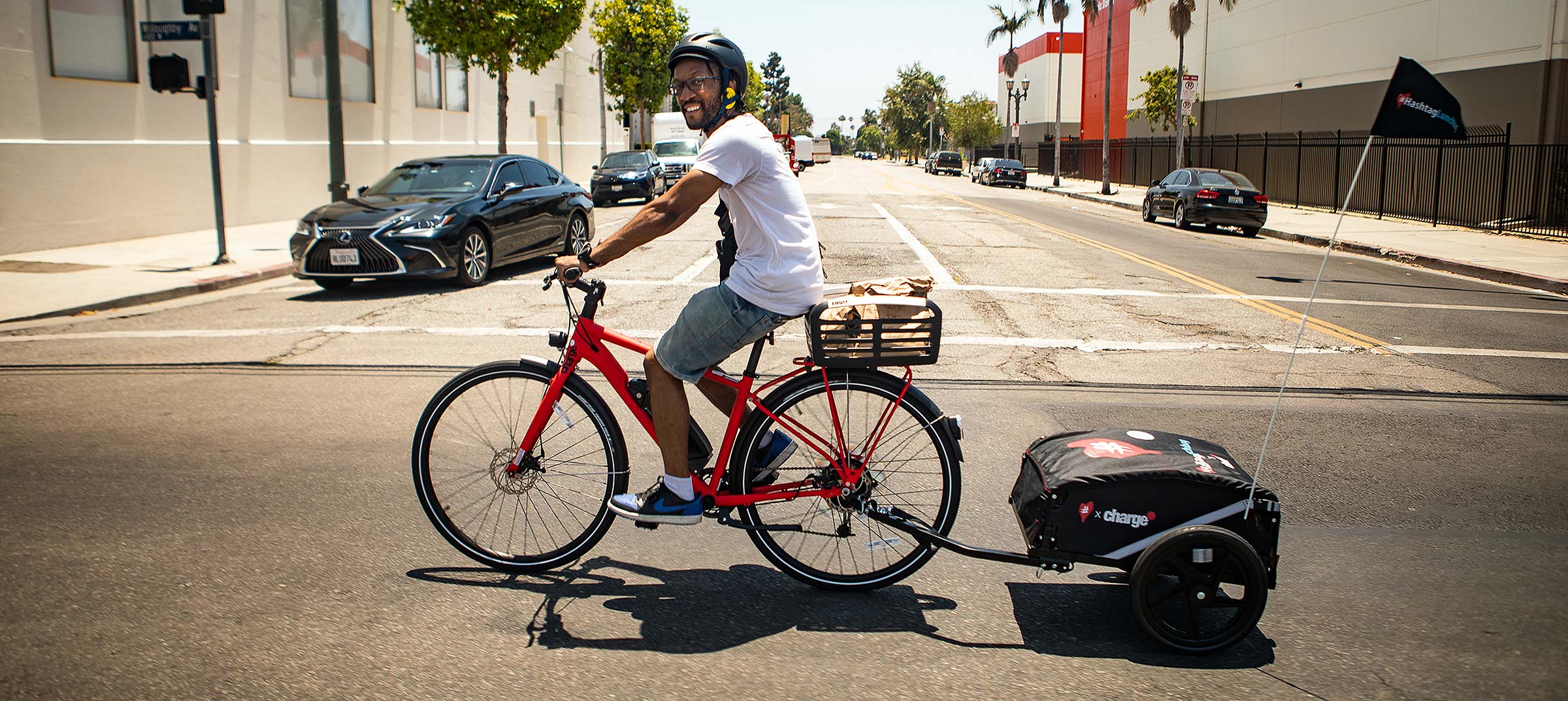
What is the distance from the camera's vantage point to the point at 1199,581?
3.55 m

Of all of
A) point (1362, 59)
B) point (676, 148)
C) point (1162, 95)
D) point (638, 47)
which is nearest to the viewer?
Result: point (1362, 59)

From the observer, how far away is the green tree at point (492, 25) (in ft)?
83.7

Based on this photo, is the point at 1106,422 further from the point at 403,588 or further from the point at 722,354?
the point at 403,588

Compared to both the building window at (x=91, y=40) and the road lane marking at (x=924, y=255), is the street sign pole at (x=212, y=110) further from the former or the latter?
the road lane marking at (x=924, y=255)

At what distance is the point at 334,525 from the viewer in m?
4.66

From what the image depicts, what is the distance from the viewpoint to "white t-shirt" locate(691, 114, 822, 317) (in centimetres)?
358

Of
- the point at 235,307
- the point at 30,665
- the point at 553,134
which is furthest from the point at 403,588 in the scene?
the point at 553,134

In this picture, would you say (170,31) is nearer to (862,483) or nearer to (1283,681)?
(862,483)

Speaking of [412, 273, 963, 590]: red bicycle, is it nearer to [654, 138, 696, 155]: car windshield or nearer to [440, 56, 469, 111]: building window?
[440, 56, 469, 111]: building window

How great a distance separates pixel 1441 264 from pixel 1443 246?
2.72 metres

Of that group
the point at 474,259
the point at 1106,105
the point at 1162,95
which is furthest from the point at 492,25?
the point at 1162,95

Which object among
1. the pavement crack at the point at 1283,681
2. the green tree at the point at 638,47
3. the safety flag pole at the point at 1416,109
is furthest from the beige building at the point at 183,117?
the green tree at the point at 638,47

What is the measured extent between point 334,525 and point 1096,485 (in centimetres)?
316

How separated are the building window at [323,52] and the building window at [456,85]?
15.6ft
